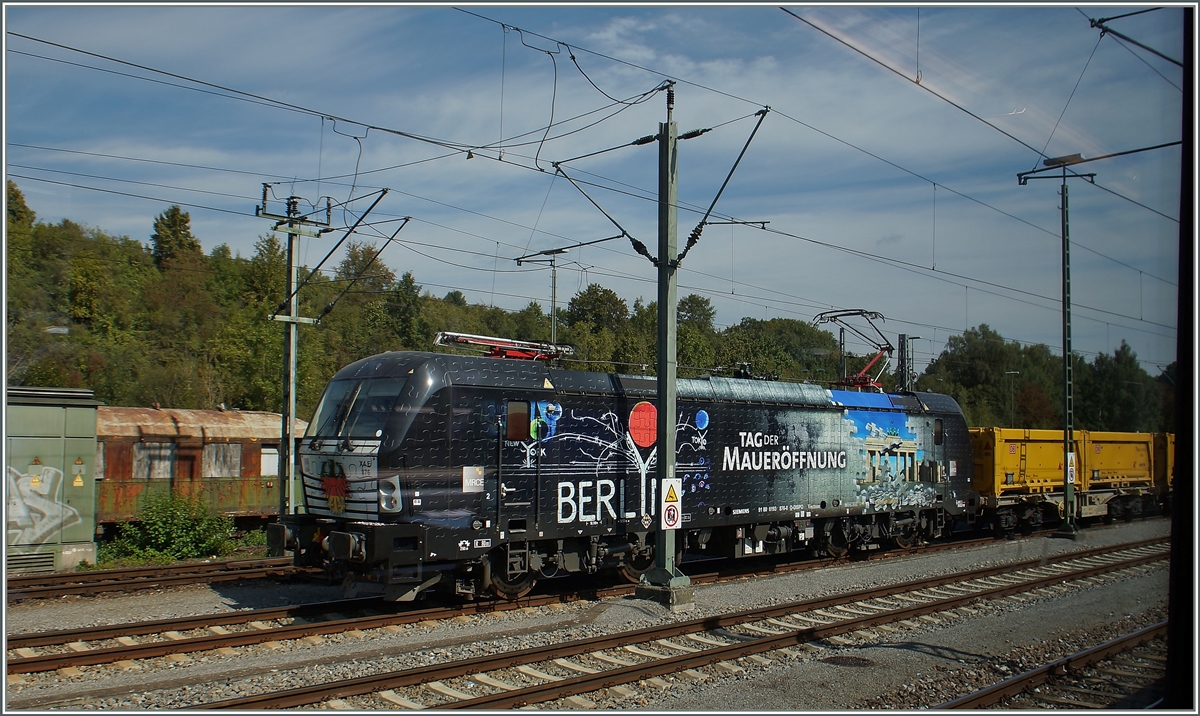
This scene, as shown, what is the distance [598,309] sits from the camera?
2458 inches

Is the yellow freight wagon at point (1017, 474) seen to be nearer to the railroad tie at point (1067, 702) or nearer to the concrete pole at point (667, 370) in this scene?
the concrete pole at point (667, 370)

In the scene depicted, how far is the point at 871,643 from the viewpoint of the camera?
32.6 ft

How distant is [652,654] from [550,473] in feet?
11.7

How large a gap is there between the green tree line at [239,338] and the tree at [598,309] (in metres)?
1.72

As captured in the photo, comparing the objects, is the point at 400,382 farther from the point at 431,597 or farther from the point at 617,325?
the point at 617,325

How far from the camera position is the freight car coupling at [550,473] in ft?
34.9

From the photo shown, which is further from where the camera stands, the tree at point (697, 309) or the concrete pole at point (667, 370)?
the tree at point (697, 309)

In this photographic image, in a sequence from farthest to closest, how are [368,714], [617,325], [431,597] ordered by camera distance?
1. [617,325]
2. [431,597]
3. [368,714]

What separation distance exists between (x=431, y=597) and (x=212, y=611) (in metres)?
3.16

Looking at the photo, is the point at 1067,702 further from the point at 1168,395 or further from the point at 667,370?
the point at 667,370

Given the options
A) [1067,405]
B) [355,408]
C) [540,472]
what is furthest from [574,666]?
[1067,405]

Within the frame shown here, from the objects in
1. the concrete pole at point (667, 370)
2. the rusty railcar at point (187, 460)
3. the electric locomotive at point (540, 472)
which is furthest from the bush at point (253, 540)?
the concrete pole at point (667, 370)

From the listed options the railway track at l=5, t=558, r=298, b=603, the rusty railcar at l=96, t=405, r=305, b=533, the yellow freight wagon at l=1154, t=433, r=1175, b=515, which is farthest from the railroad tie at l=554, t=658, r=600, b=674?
the rusty railcar at l=96, t=405, r=305, b=533

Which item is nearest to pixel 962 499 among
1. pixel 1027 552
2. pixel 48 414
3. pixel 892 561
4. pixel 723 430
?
pixel 1027 552
